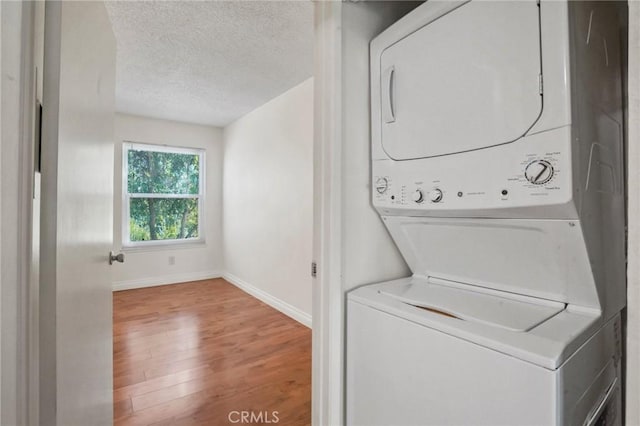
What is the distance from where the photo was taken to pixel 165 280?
4.24 metres

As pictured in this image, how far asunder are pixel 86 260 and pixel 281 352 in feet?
5.88

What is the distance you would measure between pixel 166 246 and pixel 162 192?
76cm

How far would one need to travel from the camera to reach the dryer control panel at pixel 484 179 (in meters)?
0.73

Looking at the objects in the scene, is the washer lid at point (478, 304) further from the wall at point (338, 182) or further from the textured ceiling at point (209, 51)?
the textured ceiling at point (209, 51)

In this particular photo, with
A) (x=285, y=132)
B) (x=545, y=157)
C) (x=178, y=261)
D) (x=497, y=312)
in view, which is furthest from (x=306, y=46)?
(x=178, y=261)

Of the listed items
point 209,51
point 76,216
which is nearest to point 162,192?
point 209,51

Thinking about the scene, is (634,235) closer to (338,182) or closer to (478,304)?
(478,304)

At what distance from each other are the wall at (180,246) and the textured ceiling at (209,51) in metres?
0.49

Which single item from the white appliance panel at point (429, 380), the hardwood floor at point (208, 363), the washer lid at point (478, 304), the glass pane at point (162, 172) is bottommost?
the hardwood floor at point (208, 363)

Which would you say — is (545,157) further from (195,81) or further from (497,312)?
(195,81)

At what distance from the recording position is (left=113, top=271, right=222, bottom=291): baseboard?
3.94 m

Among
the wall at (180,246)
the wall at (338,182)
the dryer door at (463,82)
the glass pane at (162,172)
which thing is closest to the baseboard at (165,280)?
the wall at (180,246)

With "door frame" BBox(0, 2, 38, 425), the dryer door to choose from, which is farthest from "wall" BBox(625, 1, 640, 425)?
"door frame" BBox(0, 2, 38, 425)

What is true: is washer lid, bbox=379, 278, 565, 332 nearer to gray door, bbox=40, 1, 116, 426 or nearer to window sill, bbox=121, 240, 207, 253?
gray door, bbox=40, 1, 116, 426
